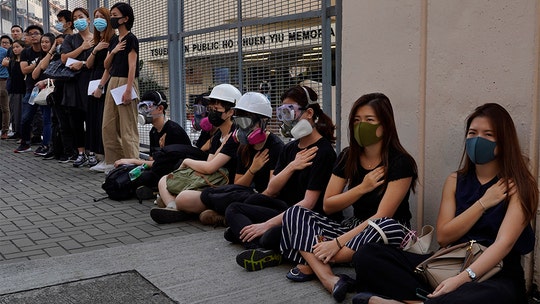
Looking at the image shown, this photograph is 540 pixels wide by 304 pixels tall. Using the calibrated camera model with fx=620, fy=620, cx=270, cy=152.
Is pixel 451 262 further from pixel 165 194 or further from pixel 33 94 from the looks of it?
pixel 33 94

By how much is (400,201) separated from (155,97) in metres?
3.82

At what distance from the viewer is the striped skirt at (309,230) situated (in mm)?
3823

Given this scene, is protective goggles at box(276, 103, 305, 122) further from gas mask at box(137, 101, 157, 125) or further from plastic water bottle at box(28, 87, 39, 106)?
→ plastic water bottle at box(28, 87, 39, 106)

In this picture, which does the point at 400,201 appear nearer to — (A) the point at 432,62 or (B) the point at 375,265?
(B) the point at 375,265

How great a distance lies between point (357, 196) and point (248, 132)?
4.76ft

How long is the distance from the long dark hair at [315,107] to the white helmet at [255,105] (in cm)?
51

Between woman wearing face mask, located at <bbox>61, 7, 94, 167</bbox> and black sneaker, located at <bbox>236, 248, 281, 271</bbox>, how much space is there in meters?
5.52

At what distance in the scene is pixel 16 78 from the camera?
11992 millimetres

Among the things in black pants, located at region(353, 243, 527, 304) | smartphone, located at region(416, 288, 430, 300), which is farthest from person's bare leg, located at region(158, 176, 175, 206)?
smartphone, located at region(416, 288, 430, 300)

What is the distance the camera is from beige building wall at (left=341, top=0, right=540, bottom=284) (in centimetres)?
374

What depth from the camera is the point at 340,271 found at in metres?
4.34

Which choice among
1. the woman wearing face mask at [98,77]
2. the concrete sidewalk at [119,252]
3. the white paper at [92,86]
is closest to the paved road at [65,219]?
the concrete sidewalk at [119,252]

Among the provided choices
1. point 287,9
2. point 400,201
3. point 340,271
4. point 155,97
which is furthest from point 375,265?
point 155,97

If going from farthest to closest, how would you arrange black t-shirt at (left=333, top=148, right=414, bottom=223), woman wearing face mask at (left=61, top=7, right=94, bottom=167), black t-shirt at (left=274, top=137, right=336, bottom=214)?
woman wearing face mask at (left=61, top=7, right=94, bottom=167), black t-shirt at (left=274, top=137, right=336, bottom=214), black t-shirt at (left=333, top=148, right=414, bottom=223)
